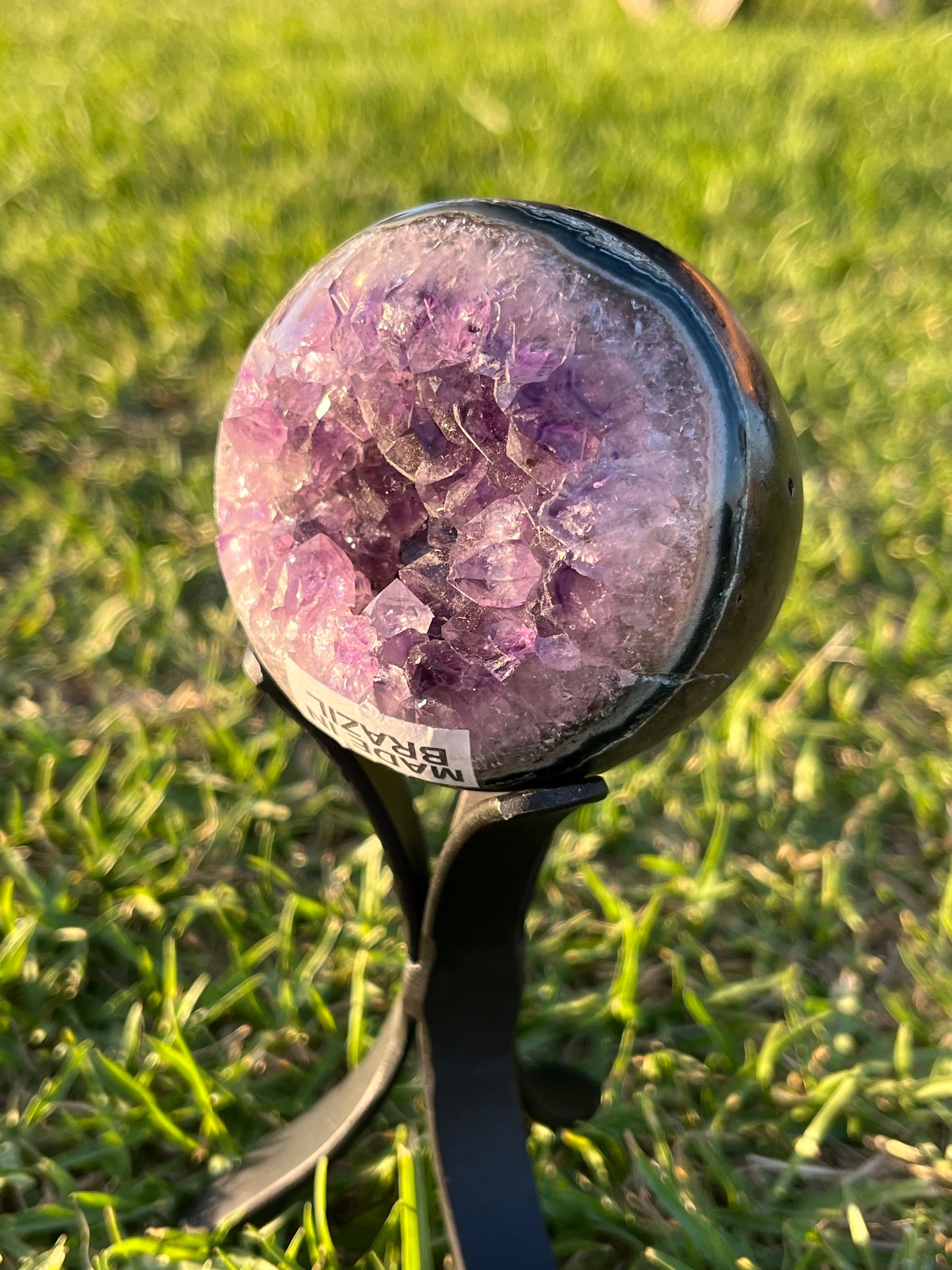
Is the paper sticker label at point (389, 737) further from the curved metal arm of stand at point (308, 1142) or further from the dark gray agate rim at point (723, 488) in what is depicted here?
the curved metal arm of stand at point (308, 1142)

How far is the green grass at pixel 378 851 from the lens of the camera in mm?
1301

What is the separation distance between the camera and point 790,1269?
4.04 feet

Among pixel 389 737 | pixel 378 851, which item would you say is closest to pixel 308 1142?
pixel 378 851

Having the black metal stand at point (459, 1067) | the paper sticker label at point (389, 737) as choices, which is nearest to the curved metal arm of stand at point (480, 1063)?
the black metal stand at point (459, 1067)

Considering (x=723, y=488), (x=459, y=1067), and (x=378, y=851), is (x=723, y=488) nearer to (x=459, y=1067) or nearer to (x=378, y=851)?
(x=459, y=1067)

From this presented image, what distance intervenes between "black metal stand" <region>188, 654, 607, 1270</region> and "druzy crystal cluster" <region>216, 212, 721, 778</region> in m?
0.19

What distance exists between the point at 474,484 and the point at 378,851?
102 centimetres

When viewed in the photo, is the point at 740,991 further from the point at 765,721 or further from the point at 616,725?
the point at 616,725

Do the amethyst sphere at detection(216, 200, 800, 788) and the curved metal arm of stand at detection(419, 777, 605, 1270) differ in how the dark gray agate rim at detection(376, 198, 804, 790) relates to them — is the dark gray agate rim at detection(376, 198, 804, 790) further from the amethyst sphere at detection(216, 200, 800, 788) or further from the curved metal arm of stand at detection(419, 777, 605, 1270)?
the curved metal arm of stand at detection(419, 777, 605, 1270)

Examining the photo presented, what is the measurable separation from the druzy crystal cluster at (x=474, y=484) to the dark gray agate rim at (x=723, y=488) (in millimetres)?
11

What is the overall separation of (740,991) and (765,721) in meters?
0.59

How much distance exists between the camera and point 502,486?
30.9 inches

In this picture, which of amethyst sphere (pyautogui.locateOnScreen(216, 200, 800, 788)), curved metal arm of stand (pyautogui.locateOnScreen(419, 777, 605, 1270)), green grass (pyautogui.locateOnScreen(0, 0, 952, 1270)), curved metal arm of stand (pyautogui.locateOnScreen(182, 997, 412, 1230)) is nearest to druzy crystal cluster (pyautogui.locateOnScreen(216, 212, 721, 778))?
amethyst sphere (pyautogui.locateOnScreen(216, 200, 800, 788))

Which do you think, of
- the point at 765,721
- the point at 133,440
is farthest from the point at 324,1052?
the point at 133,440
